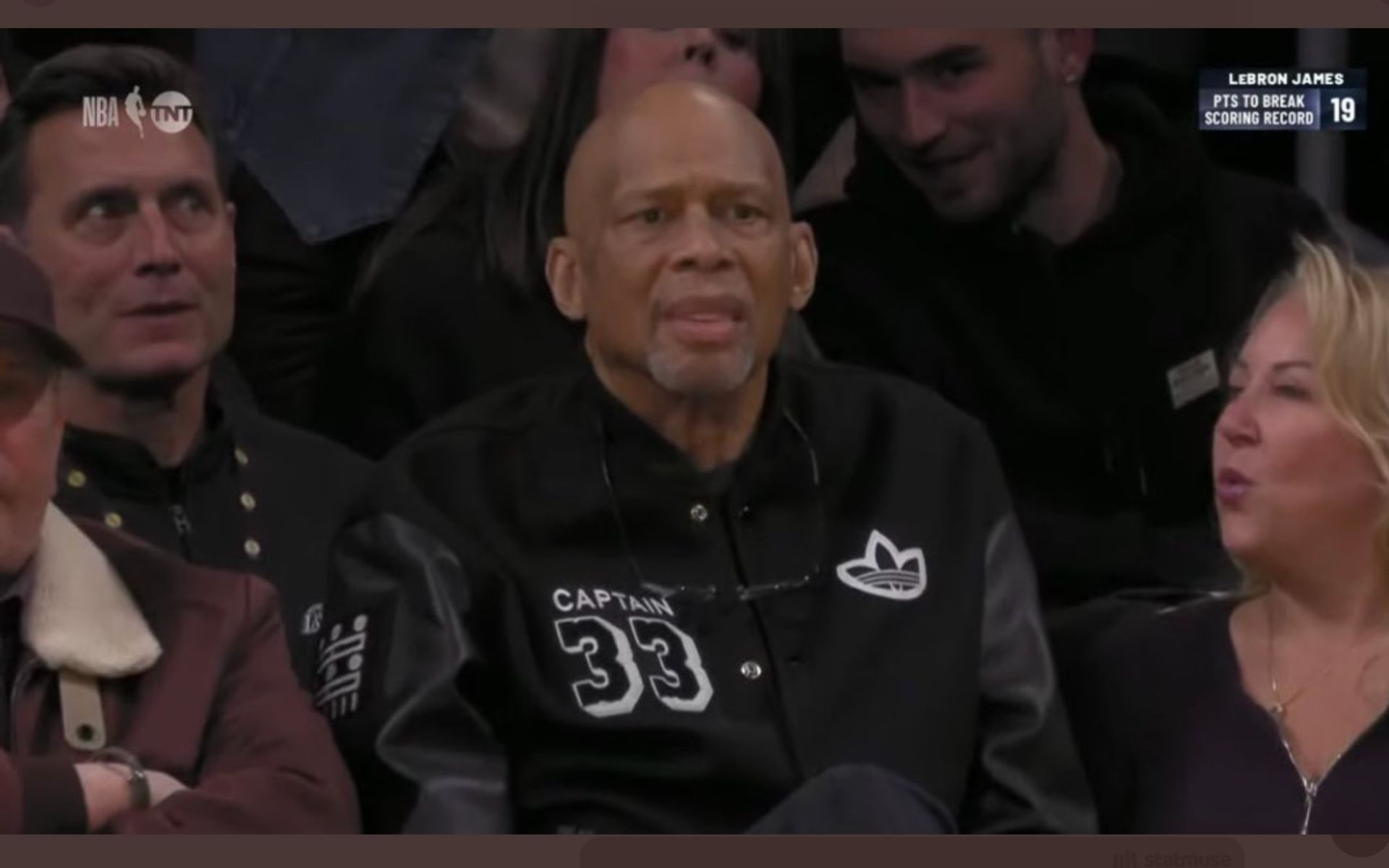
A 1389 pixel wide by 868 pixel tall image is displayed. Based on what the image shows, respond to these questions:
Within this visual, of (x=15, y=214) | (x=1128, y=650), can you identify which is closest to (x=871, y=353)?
(x=1128, y=650)

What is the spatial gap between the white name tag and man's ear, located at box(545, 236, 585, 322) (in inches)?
23.3

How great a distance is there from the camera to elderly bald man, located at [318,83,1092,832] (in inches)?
105

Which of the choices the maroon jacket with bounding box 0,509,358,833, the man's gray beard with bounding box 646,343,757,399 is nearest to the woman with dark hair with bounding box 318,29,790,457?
the man's gray beard with bounding box 646,343,757,399

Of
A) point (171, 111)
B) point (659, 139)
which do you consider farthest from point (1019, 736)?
point (171, 111)

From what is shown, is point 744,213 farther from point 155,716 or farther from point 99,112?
point 155,716

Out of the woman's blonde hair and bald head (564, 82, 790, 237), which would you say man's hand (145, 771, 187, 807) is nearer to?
bald head (564, 82, 790, 237)

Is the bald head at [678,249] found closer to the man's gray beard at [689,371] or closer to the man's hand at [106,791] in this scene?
the man's gray beard at [689,371]

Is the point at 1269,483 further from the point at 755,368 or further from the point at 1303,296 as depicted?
the point at 755,368

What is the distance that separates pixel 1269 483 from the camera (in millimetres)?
2797

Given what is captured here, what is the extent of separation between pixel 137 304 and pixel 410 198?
0.29 m

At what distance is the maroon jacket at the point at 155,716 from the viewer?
99.7 inches

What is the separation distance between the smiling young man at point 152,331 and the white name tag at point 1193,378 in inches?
31.6

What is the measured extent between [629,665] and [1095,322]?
1.95 feet

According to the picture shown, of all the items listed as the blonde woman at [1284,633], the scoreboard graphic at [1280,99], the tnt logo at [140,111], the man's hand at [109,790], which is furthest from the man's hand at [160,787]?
the scoreboard graphic at [1280,99]
